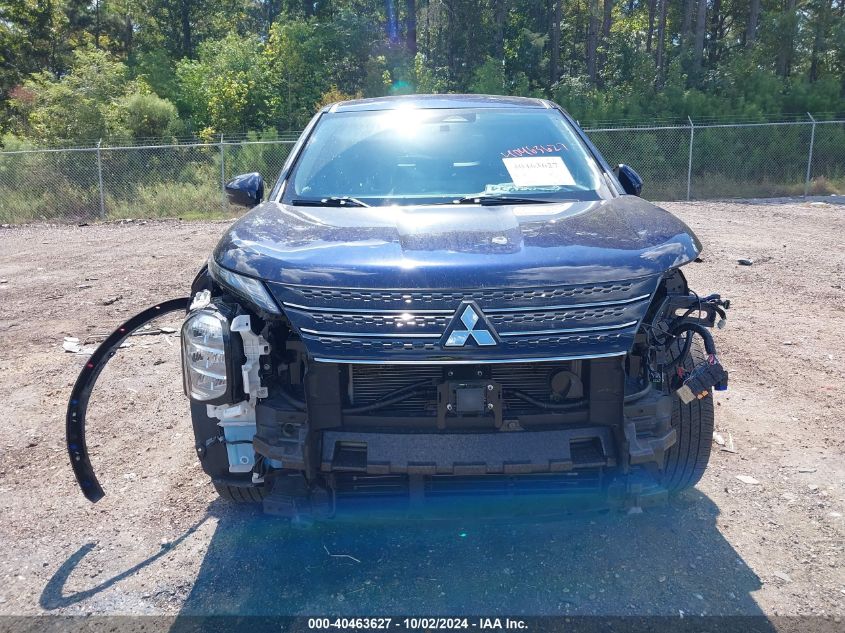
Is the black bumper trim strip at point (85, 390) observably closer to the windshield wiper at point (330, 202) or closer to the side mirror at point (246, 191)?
the windshield wiper at point (330, 202)

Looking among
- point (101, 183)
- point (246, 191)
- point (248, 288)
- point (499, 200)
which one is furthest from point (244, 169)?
point (248, 288)

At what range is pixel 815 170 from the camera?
2009 centimetres

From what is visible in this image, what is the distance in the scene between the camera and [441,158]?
12.6 feet

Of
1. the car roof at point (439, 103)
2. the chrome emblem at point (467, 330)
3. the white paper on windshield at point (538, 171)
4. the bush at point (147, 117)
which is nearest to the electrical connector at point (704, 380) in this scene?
the chrome emblem at point (467, 330)

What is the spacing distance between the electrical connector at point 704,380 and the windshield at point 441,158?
1.19 meters

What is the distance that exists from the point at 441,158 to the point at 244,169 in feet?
48.5

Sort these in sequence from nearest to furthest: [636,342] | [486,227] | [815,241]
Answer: [636,342], [486,227], [815,241]

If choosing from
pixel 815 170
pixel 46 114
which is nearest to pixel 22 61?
pixel 46 114

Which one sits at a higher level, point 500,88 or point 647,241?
point 500,88

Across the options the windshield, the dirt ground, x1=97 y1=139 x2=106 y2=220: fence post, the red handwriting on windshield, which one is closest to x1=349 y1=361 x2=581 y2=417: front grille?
the dirt ground

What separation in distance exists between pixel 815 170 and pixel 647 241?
67.6 feet

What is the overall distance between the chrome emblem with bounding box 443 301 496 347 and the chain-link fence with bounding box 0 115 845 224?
14271mm

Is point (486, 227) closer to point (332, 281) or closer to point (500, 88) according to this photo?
point (332, 281)

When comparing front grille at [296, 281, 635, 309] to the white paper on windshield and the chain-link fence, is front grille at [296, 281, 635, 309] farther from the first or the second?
the chain-link fence
